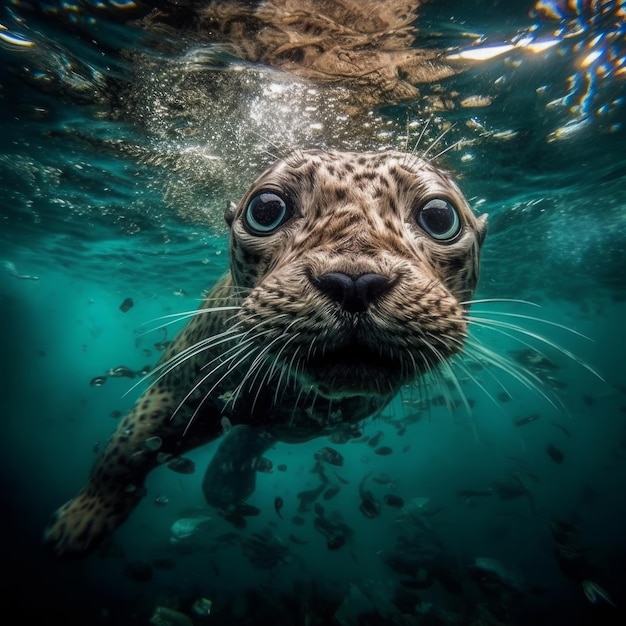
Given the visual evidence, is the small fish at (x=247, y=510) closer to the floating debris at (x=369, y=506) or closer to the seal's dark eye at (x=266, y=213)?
the floating debris at (x=369, y=506)

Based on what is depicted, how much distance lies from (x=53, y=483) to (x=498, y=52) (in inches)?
840

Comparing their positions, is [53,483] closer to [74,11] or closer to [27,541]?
[27,541]

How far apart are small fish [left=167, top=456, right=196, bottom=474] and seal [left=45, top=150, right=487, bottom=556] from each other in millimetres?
306

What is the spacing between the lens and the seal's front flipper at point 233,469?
A: 748 cm

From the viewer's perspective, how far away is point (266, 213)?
2.89 meters

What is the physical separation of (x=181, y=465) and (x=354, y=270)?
11.5ft

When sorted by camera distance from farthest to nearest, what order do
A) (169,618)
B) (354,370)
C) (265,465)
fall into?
(265,465), (169,618), (354,370)

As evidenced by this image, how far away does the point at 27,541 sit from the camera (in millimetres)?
9414

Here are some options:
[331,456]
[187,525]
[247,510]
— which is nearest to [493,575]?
[331,456]

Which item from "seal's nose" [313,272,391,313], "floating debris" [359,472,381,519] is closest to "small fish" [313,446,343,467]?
"floating debris" [359,472,381,519]

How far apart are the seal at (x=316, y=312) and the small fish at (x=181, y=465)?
31cm

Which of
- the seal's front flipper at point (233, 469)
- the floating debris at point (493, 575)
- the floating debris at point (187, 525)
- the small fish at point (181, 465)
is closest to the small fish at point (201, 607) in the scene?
the floating debris at point (187, 525)

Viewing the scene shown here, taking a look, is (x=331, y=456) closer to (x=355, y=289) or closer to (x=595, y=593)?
(x=595, y=593)

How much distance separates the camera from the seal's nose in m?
1.77
